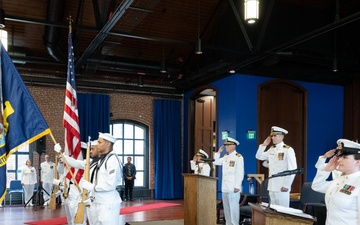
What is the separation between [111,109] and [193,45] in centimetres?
448

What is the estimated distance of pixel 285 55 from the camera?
9.36 metres

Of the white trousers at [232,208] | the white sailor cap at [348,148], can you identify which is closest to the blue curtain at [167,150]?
the white trousers at [232,208]

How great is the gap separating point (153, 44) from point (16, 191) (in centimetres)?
616

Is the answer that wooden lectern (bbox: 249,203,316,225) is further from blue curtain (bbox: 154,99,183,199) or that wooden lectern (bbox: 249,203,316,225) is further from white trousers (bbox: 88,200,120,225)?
blue curtain (bbox: 154,99,183,199)

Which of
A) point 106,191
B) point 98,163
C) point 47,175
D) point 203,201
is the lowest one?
point 47,175

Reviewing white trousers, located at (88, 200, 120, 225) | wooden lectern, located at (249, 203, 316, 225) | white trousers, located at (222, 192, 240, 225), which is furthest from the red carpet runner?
wooden lectern, located at (249, 203, 316, 225)

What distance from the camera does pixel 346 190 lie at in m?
3.01

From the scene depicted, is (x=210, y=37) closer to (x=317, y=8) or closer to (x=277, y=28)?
(x=277, y=28)

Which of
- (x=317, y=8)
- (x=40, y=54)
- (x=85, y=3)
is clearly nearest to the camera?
(x=85, y=3)

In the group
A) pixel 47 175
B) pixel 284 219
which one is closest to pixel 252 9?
pixel 284 219

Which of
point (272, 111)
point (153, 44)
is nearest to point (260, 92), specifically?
point (272, 111)

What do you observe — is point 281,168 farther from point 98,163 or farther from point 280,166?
point 98,163

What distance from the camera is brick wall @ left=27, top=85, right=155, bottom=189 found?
12461mm

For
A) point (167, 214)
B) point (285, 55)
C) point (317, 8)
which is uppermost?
point (317, 8)
